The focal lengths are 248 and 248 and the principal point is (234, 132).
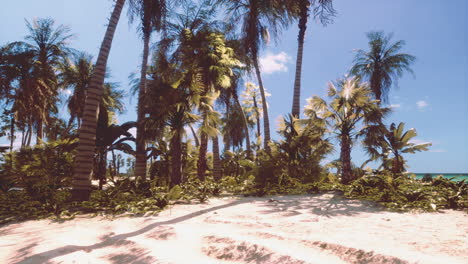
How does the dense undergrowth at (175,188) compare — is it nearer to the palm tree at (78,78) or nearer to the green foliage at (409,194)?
the green foliage at (409,194)

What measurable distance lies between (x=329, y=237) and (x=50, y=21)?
24698mm

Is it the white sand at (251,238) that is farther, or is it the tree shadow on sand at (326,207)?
the tree shadow on sand at (326,207)

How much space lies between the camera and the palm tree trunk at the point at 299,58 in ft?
46.2

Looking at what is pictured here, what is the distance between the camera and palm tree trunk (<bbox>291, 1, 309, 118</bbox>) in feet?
46.2

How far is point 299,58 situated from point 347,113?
5.23m

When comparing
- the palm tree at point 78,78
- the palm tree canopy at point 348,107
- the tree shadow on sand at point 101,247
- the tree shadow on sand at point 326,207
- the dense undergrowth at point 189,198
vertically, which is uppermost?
the palm tree at point 78,78

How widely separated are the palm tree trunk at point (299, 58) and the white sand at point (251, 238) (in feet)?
26.3

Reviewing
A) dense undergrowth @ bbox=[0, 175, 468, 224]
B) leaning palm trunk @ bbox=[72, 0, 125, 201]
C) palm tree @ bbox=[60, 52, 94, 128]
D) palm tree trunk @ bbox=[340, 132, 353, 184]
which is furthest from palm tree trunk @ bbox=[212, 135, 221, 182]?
palm tree @ bbox=[60, 52, 94, 128]

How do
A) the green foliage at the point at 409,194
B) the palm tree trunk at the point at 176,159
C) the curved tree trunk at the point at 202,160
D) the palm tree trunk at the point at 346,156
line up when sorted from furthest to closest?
1. the curved tree trunk at the point at 202,160
2. the palm tree trunk at the point at 176,159
3. the palm tree trunk at the point at 346,156
4. the green foliage at the point at 409,194

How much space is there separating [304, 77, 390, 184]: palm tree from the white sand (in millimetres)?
5107

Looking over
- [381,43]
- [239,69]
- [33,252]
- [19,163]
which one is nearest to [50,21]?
[19,163]

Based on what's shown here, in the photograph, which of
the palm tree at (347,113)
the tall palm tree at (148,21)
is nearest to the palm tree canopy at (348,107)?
the palm tree at (347,113)

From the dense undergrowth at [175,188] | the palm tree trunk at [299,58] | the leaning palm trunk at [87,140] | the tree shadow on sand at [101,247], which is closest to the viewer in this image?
the tree shadow on sand at [101,247]

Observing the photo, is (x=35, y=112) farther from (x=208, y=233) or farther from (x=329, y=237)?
(x=329, y=237)
